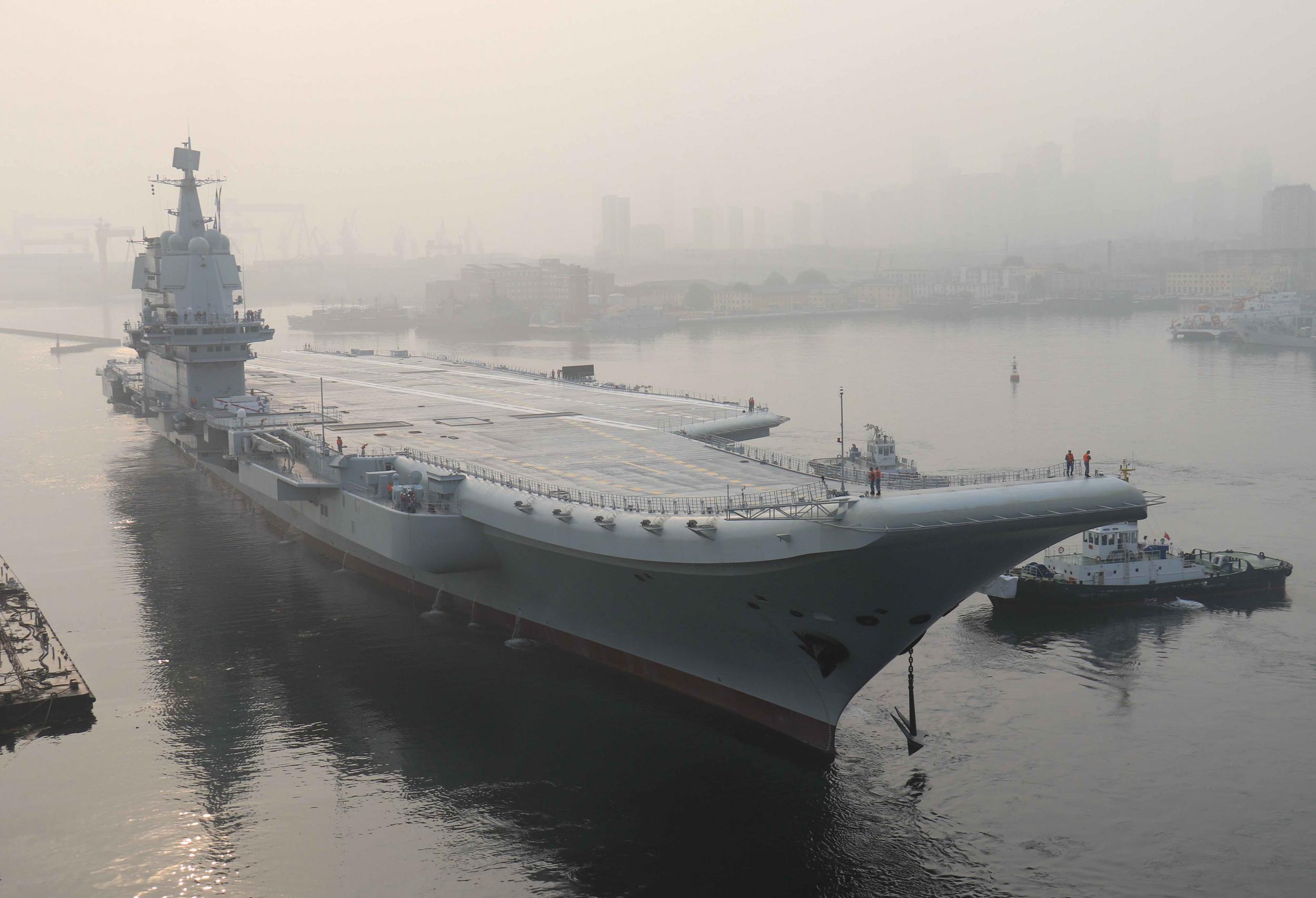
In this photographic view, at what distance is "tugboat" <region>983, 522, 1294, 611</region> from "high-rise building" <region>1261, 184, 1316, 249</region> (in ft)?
557

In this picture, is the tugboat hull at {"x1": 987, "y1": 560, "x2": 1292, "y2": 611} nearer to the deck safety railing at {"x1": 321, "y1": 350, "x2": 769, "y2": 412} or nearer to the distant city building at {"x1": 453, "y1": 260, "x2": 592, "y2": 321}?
the deck safety railing at {"x1": 321, "y1": 350, "x2": 769, "y2": 412}

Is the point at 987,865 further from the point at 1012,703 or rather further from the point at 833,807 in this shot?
the point at 1012,703

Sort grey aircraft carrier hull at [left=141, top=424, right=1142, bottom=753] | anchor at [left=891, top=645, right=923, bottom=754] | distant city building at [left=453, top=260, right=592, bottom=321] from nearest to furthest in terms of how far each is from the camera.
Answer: grey aircraft carrier hull at [left=141, top=424, right=1142, bottom=753] < anchor at [left=891, top=645, right=923, bottom=754] < distant city building at [left=453, top=260, right=592, bottom=321]

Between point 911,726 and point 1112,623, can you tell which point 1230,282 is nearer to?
point 1112,623

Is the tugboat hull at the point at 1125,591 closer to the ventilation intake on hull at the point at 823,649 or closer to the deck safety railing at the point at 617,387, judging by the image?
the ventilation intake on hull at the point at 823,649

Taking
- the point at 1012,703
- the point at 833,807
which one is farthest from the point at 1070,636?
the point at 833,807

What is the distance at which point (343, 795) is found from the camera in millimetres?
15523

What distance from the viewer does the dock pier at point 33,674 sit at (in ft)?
58.8

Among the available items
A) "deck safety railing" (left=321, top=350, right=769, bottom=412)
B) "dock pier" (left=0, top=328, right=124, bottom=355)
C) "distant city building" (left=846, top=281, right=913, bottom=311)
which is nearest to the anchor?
"deck safety railing" (left=321, top=350, right=769, bottom=412)

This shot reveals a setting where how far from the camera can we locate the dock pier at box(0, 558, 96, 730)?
58.8 ft

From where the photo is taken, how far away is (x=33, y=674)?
19188 mm

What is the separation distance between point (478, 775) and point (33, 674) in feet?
27.2

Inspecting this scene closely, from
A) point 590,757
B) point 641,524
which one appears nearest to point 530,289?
point 641,524

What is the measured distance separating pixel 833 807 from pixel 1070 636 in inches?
352
